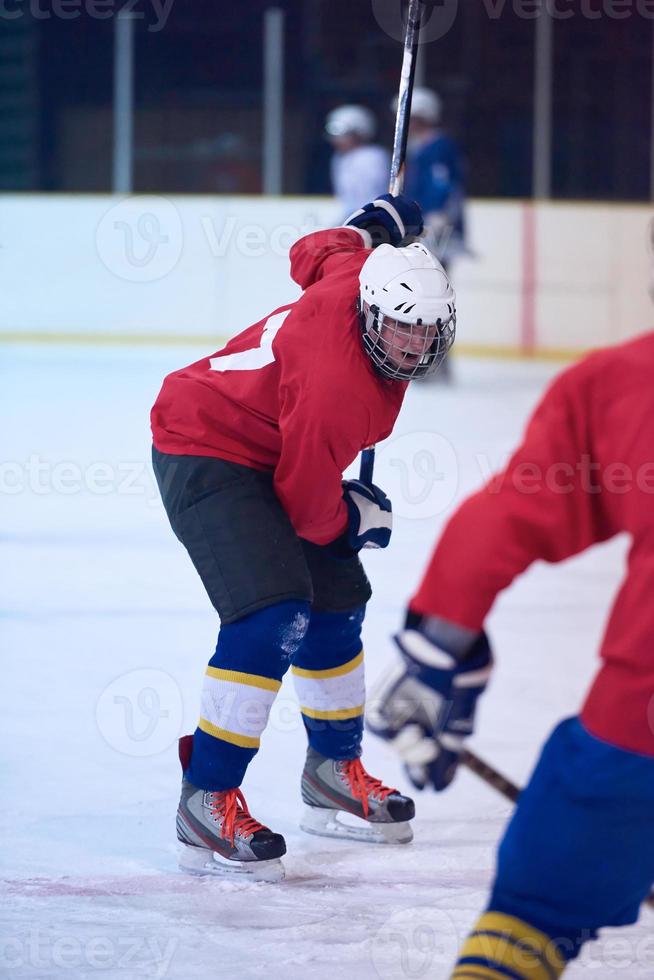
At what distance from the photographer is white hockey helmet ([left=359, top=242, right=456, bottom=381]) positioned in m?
2.10

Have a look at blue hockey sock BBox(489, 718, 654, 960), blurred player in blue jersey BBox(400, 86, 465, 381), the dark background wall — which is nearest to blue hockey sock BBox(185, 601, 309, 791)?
blue hockey sock BBox(489, 718, 654, 960)

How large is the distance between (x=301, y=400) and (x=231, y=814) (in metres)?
0.68

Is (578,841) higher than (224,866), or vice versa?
(578,841)

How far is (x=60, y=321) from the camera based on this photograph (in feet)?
31.4

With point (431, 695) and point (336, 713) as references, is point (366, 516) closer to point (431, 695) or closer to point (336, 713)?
point (336, 713)

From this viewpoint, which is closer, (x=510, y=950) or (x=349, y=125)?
(x=510, y=950)

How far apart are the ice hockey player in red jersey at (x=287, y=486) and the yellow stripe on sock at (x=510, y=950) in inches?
32.0

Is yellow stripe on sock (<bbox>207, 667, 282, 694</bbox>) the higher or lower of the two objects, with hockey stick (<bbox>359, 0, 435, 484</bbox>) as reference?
lower

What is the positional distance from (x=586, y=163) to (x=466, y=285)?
3.62 feet

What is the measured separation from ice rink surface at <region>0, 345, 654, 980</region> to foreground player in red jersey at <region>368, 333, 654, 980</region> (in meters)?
0.06

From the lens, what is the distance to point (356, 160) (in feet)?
28.2

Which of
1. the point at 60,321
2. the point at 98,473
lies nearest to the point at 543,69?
the point at 60,321

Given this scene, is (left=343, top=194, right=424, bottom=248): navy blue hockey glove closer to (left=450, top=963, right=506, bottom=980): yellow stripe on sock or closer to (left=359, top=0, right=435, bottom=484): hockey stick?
(left=359, top=0, right=435, bottom=484): hockey stick

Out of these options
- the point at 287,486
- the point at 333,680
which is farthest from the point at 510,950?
the point at 333,680
